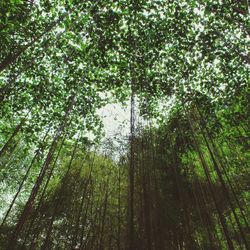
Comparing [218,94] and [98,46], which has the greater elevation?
[98,46]

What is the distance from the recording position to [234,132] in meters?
6.06

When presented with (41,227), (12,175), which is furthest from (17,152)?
(41,227)

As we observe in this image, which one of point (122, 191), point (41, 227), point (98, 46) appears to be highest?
point (98, 46)

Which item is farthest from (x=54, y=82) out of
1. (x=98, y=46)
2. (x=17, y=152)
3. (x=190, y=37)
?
(x=17, y=152)

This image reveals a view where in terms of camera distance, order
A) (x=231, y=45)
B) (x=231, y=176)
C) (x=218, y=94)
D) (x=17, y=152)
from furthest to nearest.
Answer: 1. (x=17, y=152)
2. (x=231, y=176)
3. (x=218, y=94)
4. (x=231, y=45)

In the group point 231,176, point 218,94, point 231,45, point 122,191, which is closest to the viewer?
point 231,45

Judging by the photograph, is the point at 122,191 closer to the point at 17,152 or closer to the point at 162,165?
the point at 162,165

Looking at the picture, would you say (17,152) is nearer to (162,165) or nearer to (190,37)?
(162,165)

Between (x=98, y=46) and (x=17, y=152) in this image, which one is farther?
(x=17, y=152)

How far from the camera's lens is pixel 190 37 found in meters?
5.62

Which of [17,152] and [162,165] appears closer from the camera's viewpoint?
[162,165]

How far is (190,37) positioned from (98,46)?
2.48 meters

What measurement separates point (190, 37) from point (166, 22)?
2.50 feet

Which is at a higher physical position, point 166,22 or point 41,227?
point 166,22
